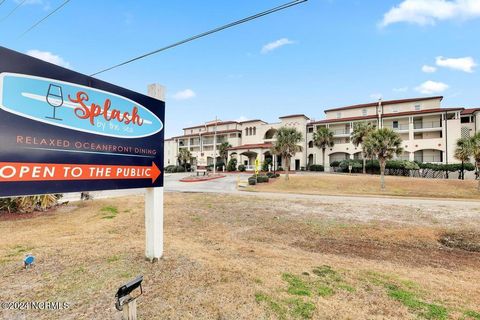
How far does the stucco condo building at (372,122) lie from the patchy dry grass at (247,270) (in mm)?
36592

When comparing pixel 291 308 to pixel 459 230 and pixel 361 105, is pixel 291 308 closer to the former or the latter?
pixel 459 230

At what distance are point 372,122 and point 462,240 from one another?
44.6 metres

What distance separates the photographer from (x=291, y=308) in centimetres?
357

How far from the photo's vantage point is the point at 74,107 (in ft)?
13.8

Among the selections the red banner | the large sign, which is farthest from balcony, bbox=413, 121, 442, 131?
the red banner

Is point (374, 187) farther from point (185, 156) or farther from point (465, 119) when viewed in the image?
point (185, 156)

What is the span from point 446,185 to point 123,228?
32432 millimetres

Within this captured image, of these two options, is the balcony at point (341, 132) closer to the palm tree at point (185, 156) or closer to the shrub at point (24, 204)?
the palm tree at point (185, 156)

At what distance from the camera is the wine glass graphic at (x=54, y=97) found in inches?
153

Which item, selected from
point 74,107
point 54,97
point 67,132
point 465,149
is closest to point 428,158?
point 465,149

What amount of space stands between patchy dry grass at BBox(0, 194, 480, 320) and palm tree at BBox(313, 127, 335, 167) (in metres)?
39.8

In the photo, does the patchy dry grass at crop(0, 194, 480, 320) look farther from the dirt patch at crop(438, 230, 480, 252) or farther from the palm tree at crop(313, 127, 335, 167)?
the palm tree at crop(313, 127, 335, 167)

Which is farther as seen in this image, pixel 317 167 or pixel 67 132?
pixel 317 167

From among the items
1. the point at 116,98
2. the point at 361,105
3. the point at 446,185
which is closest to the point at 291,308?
the point at 116,98
